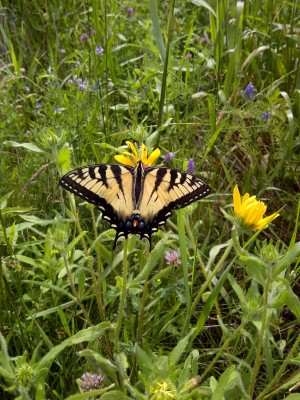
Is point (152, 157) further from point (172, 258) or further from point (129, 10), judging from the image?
point (129, 10)

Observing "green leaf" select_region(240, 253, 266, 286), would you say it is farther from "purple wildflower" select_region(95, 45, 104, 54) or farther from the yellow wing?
"purple wildflower" select_region(95, 45, 104, 54)

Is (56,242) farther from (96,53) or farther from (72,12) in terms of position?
(72,12)

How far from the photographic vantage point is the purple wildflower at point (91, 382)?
1708 millimetres

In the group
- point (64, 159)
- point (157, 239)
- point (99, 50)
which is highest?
point (99, 50)

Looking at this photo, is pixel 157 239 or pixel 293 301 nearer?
pixel 293 301

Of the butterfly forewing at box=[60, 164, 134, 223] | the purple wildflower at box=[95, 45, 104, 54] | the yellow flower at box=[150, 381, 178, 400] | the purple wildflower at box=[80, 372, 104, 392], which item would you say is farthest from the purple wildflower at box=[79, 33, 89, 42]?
the yellow flower at box=[150, 381, 178, 400]

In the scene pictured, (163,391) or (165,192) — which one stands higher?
(165,192)

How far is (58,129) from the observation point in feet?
8.56

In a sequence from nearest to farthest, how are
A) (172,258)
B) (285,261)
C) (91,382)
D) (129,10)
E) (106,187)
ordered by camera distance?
(285,261)
(91,382)
(106,187)
(172,258)
(129,10)

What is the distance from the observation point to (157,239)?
231cm

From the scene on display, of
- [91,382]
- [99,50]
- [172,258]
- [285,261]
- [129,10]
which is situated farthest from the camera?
[129,10]

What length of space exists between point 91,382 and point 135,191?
0.54 meters

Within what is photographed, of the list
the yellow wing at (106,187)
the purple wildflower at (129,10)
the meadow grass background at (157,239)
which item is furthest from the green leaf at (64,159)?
the purple wildflower at (129,10)

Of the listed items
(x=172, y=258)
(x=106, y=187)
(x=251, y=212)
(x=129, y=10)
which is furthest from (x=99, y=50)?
(x=251, y=212)
